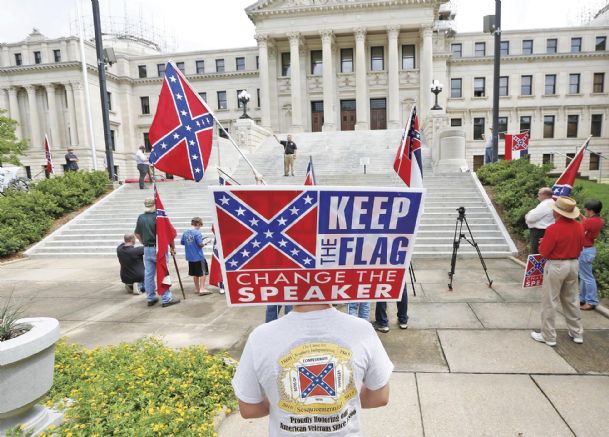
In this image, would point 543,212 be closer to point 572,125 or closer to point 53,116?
point 572,125

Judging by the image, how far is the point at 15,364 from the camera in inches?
123

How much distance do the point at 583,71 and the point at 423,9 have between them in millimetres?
25557

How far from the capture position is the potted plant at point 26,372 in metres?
3.09

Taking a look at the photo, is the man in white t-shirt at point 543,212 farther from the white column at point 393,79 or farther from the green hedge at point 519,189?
the white column at point 393,79

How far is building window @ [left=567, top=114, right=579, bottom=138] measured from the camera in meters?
47.9

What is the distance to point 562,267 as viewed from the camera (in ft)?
16.0

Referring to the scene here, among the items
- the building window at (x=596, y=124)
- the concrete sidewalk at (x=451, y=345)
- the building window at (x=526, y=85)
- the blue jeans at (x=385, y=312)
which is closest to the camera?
the concrete sidewalk at (x=451, y=345)

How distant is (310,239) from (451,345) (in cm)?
414

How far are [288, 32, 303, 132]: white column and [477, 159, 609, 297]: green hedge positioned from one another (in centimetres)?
2614

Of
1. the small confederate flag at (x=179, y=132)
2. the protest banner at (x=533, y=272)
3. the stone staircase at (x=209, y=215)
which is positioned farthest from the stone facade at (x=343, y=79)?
the small confederate flag at (x=179, y=132)

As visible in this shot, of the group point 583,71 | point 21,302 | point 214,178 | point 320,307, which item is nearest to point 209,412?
point 320,307

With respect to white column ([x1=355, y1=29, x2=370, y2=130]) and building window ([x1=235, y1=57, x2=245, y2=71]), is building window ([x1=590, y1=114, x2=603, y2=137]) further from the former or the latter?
building window ([x1=235, y1=57, x2=245, y2=71])

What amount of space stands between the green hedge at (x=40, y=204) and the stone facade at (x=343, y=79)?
2547 cm

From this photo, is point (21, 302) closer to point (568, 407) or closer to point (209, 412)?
point (209, 412)
